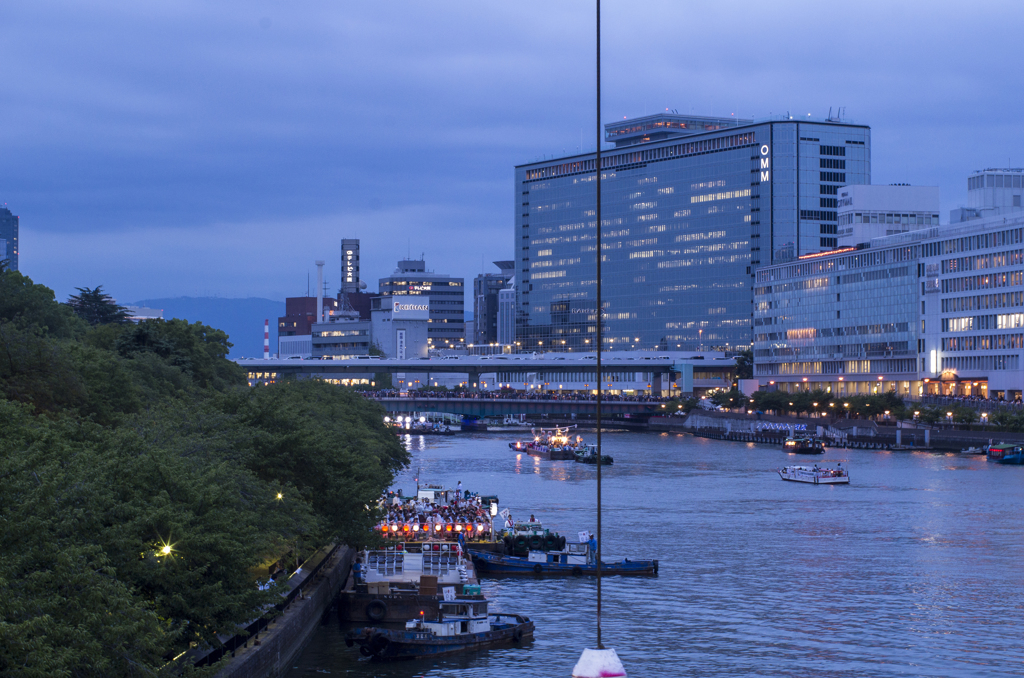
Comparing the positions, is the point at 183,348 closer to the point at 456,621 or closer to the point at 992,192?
the point at 456,621

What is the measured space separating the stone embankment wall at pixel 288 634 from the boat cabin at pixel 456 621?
3.66 metres

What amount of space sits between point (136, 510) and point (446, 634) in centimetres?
1764

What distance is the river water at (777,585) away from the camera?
3994 cm

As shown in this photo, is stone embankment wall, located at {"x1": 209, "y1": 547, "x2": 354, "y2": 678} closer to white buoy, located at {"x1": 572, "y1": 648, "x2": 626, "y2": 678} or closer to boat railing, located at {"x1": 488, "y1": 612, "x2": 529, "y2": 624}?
boat railing, located at {"x1": 488, "y1": 612, "x2": 529, "y2": 624}

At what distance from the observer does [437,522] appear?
6291cm

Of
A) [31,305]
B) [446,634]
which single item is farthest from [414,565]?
[31,305]

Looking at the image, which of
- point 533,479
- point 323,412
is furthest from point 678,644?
point 533,479

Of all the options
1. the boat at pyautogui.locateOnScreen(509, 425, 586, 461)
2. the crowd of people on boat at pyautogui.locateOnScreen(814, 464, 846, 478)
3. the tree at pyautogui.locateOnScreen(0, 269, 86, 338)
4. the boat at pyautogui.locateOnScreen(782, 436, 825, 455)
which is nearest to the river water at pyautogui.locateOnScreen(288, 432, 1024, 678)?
the crowd of people on boat at pyautogui.locateOnScreen(814, 464, 846, 478)

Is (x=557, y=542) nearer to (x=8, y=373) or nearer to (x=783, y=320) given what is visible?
(x=8, y=373)

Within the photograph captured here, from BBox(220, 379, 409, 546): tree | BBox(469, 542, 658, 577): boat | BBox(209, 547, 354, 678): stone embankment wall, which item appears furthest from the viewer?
BBox(469, 542, 658, 577): boat

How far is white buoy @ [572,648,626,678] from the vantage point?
1513cm

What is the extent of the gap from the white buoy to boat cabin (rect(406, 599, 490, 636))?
89.5ft

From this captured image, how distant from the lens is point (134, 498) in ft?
90.4

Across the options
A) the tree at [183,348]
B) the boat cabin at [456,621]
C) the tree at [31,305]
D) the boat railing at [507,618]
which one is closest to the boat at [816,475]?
the tree at [183,348]
